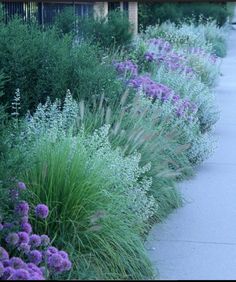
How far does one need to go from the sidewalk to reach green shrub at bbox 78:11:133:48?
18.4ft

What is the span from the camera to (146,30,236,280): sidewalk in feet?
17.5

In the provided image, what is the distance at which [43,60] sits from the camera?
7387mm

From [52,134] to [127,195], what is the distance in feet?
2.57

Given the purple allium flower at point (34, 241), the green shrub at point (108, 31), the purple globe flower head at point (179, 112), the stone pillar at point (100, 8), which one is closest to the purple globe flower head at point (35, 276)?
the purple allium flower at point (34, 241)

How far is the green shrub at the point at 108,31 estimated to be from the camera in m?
14.2

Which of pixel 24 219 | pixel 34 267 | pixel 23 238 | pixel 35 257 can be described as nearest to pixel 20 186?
pixel 24 219

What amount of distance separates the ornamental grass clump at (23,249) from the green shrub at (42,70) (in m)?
2.43

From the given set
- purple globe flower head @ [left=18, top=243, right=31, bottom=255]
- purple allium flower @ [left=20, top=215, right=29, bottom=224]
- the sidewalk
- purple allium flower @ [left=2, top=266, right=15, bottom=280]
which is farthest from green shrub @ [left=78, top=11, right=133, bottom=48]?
purple allium flower @ [left=2, top=266, right=15, bottom=280]

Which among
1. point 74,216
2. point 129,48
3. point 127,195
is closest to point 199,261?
point 127,195

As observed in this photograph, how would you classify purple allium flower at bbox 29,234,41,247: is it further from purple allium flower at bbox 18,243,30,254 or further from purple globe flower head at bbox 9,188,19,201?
purple globe flower head at bbox 9,188,19,201

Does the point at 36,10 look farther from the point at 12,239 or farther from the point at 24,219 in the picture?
the point at 12,239

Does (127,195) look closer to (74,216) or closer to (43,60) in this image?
(74,216)

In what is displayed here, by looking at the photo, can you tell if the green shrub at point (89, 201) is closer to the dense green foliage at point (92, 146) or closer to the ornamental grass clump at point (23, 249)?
the dense green foliage at point (92, 146)

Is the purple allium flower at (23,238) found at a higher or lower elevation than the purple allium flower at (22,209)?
lower
